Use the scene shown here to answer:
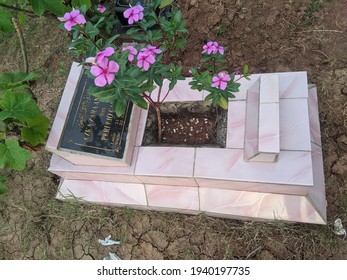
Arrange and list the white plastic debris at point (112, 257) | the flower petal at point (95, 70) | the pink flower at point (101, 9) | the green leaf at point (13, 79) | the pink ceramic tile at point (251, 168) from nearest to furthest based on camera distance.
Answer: the flower petal at point (95, 70), the pink ceramic tile at point (251, 168), the green leaf at point (13, 79), the white plastic debris at point (112, 257), the pink flower at point (101, 9)

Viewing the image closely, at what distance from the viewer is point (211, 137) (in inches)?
86.0

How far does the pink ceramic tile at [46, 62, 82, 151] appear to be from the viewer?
80.2 inches

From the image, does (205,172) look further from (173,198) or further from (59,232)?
(59,232)

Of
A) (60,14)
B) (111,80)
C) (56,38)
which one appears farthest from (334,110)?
(56,38)

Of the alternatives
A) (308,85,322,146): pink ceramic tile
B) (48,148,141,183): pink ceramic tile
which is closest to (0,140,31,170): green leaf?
(48,148,141,183): pink ceramic tile

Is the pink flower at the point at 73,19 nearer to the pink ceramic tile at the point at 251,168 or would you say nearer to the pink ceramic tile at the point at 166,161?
the pink ceramic tile at the point at 166,161

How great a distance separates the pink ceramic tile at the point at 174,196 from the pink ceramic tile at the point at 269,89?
693 millimetres

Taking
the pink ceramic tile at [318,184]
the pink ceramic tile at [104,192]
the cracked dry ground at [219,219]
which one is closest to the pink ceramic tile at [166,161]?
the pink ceramic tile at [104,192]

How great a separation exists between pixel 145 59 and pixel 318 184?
50.5 inches

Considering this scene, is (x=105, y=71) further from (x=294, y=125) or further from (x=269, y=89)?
(x=294, y=125)

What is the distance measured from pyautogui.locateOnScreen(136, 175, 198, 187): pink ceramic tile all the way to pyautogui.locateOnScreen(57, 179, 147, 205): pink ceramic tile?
11cm

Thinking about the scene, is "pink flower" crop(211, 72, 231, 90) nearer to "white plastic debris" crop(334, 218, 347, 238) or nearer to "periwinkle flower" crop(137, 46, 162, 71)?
"periwinkle flower" crop(137, 46, 162, 71)

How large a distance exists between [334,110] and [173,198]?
1314 millimetres

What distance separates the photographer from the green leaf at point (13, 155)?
77.5 inches
